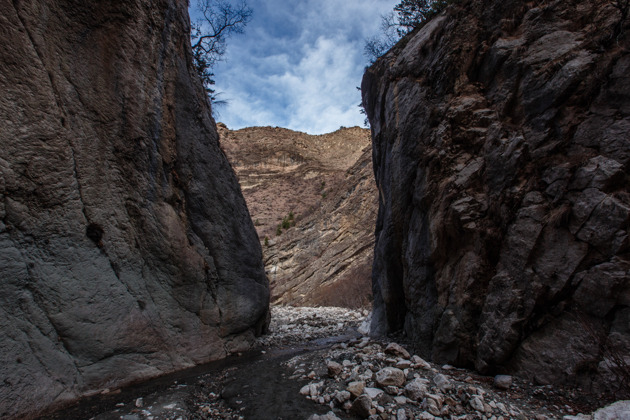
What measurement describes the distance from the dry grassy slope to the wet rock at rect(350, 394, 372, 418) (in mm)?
13301

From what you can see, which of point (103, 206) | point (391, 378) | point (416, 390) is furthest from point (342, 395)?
point (103, 206)

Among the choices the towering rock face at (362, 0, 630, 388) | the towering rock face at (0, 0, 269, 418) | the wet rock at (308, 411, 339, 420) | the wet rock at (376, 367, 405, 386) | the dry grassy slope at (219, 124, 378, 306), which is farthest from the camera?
the dry grassy slope at (219, 124, 378, 306)

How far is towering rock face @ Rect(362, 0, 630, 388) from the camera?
3.74 meters

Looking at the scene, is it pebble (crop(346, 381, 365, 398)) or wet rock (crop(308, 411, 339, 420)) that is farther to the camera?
pebble (crop(346, 381, 365, 398))

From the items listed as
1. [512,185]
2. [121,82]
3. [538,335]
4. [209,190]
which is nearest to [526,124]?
[512,185]

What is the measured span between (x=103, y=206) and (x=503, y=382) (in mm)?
7197

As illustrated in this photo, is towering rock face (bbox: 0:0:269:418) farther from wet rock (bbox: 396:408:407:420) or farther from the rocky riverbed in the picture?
wet rock (bbox: 396:408:407:420)

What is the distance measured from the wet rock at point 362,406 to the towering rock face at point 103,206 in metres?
4.18

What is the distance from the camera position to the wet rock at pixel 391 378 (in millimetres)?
4113

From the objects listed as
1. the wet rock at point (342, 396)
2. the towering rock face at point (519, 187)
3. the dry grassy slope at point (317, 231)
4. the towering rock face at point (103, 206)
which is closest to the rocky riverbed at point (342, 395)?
the wet rock at point (342, 396)

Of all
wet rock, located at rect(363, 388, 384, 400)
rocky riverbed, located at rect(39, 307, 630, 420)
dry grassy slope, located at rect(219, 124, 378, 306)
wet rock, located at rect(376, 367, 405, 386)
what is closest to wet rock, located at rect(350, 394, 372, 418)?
rocky riverbed, located at rect(39, 307, 630, 420)

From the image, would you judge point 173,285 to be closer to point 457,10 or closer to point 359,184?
point 457,10

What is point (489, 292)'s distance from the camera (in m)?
4.82

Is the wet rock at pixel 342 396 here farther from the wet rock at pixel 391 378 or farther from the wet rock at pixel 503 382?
the wet rock at pixel 503 382
